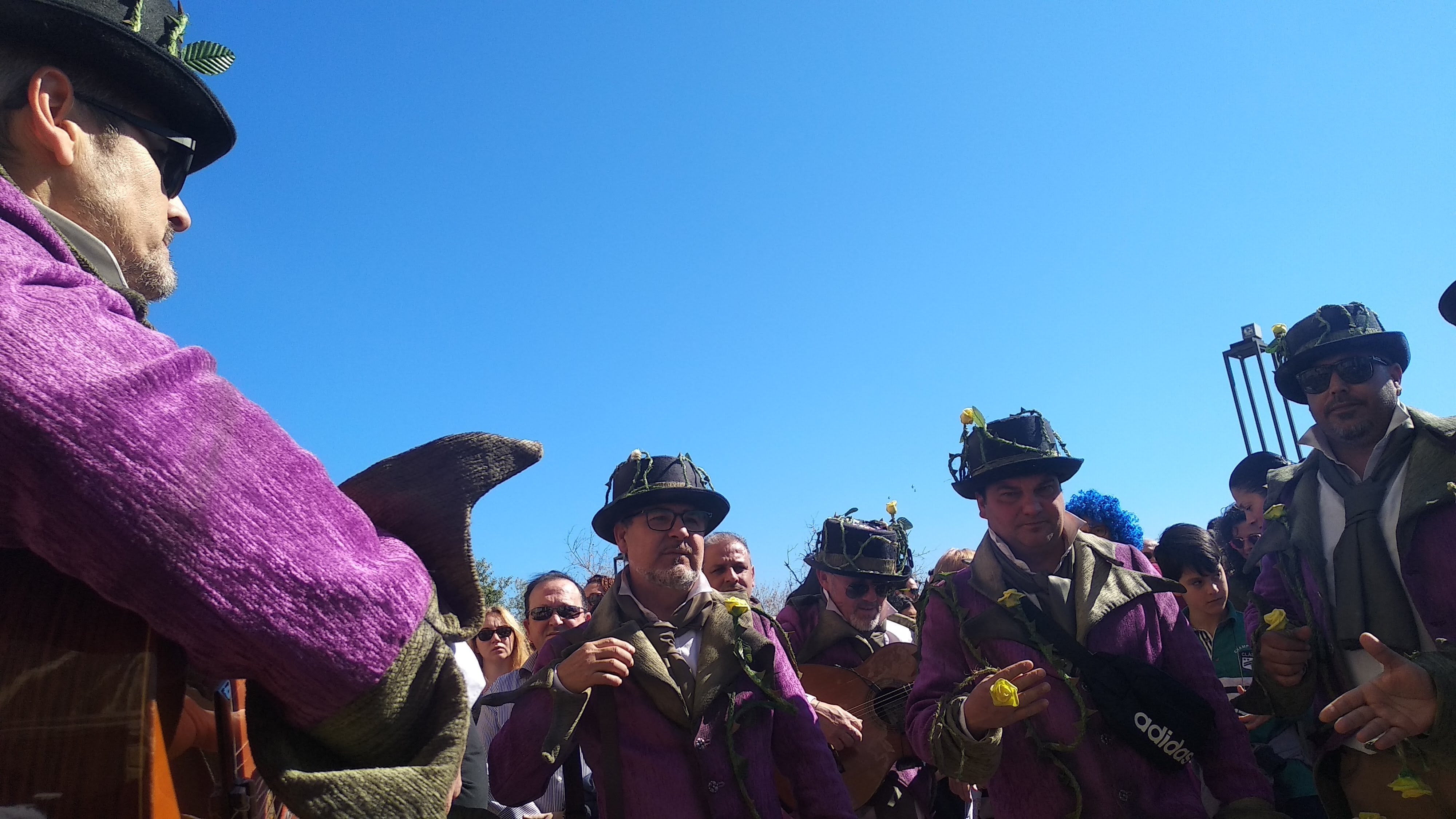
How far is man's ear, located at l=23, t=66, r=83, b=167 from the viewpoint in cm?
135

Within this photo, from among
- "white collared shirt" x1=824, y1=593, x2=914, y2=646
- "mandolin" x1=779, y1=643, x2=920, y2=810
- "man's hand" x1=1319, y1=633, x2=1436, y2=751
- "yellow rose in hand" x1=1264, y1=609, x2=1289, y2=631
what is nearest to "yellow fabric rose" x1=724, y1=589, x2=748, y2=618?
"mandolin" x1=779, y1=643, x2=920, y2=810

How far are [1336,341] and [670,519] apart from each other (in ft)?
11.4

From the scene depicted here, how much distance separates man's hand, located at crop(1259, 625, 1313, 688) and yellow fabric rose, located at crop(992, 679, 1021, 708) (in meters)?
1.48

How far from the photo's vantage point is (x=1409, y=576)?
366 centimetres

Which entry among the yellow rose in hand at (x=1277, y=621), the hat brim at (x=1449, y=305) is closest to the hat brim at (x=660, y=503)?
the yellow rose in hand at (x=1277, y=621)

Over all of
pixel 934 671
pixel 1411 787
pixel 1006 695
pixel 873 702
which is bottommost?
pixel 1411 787

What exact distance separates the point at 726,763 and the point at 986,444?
2033mm

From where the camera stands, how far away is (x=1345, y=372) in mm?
4188

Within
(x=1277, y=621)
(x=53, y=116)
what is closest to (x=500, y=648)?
(x=1277, y=621)

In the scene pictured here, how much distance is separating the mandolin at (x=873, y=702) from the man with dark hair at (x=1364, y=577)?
2.14 metres

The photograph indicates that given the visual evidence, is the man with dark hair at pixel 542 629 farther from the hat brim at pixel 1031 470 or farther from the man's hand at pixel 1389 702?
the man's hand at pixel 1389 702

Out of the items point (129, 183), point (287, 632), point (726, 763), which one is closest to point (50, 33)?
point (129, 183)

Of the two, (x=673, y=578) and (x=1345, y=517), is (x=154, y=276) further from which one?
(x=1345, y=517)

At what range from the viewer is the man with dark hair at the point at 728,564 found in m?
6.81
